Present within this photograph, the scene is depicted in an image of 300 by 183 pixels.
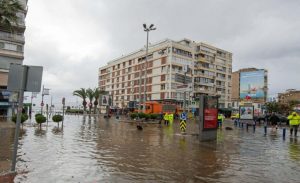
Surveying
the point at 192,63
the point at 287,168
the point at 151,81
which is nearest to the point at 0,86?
the point at 287,168

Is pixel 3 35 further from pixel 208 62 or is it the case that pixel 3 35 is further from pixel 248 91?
pixel 208 62

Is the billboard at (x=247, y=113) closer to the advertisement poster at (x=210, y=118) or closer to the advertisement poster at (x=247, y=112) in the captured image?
the advertisement poster at (x=247, y=112)

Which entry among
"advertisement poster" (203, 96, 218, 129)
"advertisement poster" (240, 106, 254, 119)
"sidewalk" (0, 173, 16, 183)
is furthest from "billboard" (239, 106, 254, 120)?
"sidewalk" (0, 173, 16, 183)

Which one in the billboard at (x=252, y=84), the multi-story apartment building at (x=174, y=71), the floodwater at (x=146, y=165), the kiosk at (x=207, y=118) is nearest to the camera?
the floodwater at (x=146, y=165)

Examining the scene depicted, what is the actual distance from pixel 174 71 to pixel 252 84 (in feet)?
62.6

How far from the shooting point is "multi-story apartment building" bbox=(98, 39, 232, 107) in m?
69.5

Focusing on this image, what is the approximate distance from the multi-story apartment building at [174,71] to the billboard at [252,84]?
35.6 ft

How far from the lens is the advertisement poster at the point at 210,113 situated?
16.0 m

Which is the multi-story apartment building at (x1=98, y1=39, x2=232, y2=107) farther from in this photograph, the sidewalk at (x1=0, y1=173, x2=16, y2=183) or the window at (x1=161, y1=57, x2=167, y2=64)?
the sidewalk at (x1=0, y1=173, x2=16, y2=183)

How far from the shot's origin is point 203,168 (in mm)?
8492

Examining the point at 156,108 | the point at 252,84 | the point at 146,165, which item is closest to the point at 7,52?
the point at 156,108

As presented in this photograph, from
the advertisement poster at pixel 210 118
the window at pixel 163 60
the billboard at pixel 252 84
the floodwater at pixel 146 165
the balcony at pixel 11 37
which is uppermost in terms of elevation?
the window at pixel 163 60

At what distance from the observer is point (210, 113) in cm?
1647

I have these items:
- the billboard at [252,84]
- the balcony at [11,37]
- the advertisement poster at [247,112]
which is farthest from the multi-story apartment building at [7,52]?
the billboard at [252,84]
